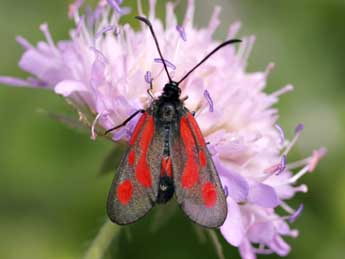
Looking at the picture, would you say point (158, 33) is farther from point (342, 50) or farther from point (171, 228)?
point (342, 50)

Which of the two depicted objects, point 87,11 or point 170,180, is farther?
point 87,11

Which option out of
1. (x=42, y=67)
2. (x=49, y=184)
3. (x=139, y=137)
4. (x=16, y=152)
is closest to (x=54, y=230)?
(x=49, y=184)

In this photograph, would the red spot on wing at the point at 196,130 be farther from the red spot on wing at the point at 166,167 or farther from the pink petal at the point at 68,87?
the pink petal at the point at 68,87

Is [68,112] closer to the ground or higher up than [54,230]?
higher up

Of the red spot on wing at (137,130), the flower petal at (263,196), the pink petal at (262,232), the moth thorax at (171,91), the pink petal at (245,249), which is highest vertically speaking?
the moth thorax at (171,91)

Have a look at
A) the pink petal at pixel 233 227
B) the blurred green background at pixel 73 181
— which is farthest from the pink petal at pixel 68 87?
the blurred green background at pixel 73 181

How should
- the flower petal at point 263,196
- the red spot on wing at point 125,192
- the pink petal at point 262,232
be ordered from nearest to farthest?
the red spot on wing at point 125,192 → the flower petal at point 263,196 → the pink petal at point 262,232

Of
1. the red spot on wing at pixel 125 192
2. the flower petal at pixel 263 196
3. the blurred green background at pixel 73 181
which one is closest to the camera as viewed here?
the red spot on wing at pixel 125 192

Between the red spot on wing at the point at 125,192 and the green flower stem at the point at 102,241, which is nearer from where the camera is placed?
the red spot on wing at the point at 125,192
